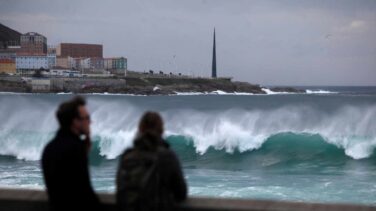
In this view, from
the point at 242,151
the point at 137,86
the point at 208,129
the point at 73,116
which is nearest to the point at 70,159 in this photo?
the point at 73,116

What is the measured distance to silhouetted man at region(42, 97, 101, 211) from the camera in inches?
152

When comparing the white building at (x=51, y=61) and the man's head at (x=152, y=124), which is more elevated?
the white building at (x=51, y=61)

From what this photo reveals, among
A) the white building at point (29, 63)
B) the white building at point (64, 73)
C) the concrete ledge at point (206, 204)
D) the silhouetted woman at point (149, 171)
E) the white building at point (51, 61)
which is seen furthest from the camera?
the white building at point (51, 61)

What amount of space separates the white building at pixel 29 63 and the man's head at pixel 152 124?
17950 cm

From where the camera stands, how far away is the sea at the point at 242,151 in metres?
14.4

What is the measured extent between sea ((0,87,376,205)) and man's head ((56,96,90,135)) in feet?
30.3

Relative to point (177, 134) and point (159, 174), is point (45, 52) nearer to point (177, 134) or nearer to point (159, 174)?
point (177, 134)

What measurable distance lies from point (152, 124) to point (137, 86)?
458 ft

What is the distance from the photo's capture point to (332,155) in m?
21.8

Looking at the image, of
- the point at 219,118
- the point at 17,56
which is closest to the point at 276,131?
the point at 219,118

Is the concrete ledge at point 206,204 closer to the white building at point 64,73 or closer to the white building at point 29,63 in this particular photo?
the white building at point 64,73

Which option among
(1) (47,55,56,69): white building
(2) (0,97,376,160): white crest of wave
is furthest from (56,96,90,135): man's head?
(1) (47,55,56,69): white building

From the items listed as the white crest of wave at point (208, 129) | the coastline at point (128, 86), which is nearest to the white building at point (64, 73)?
the coastline at point (128, 86)

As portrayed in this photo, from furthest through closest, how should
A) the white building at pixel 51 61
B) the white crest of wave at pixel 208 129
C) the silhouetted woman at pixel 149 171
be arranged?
the white building at pixel 51 61, the white crest of wave at pixel 208 129, the silhouetted woman at pixel 149 171
